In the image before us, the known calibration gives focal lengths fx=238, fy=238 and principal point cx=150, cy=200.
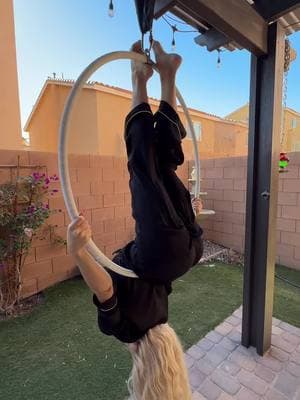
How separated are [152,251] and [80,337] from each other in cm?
181

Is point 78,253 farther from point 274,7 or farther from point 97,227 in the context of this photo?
point 97,227

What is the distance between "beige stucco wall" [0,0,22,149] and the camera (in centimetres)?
386

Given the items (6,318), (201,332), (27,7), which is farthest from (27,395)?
(27,7)

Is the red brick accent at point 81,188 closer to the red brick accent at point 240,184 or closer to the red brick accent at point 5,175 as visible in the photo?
the red brick accent at point 5,175

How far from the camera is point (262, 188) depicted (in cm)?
176

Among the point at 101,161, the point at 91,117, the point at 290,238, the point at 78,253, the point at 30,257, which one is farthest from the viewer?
the point at 91,117

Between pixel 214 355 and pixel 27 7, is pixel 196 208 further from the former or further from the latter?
pixel 27 7

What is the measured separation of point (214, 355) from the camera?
1.86 m

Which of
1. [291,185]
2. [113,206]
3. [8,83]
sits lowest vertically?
[113,206]

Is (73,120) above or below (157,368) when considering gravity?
above

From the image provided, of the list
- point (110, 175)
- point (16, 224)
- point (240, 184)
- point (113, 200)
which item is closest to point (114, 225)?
point (113, 200)

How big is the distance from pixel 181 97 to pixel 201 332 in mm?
1993

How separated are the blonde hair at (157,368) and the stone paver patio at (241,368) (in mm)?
855

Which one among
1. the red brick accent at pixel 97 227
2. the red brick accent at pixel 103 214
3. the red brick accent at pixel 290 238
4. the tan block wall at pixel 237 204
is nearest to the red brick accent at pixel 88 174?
the red brick accent at pixel 103 214
